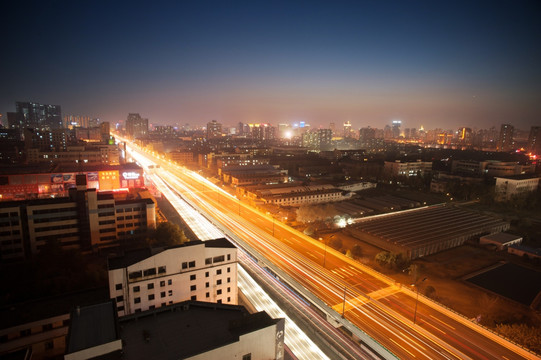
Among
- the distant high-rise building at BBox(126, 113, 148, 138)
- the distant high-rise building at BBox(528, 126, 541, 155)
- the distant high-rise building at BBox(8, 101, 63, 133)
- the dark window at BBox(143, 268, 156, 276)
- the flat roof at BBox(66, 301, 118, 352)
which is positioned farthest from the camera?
the distant high-rise building at BBox(126, 113, 148, 138)

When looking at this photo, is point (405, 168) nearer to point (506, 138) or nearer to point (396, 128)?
point (506, 138)

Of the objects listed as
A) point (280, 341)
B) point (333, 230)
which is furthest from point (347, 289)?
point (333, 230)

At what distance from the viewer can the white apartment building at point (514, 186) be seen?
32.1 meters

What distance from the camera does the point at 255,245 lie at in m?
Answer: 16.5

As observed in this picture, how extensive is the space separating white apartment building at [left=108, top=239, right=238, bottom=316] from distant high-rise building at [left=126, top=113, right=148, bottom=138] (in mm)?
98309

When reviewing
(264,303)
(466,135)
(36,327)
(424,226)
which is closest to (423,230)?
(424,226)

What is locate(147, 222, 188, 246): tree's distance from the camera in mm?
16531

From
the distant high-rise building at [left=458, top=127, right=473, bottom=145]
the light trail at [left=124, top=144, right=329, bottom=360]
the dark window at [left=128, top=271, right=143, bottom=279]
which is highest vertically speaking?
the distant high-rise building at [left=458, top=127, right=473, bottom=145]

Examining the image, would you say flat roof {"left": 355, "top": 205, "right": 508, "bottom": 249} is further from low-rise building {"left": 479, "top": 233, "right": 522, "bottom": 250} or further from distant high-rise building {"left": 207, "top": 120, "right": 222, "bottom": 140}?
distant high-rise building {"left": 207, "top": 120, "right": 222, "bottom": 140}

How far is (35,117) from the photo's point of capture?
72.6m

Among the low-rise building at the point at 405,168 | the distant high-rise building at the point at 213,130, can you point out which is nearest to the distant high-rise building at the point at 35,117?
the distant high-rise building at the point at 213,130

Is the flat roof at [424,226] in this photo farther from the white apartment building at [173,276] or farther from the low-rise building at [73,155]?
the low-rise building at [73,155]

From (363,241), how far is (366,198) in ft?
39.3

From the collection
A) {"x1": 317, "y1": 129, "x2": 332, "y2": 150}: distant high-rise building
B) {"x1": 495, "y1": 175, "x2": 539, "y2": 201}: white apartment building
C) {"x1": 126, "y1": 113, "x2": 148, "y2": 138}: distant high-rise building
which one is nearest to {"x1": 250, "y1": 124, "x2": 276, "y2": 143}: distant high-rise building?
{"x1": 317, "y1": 129, "x2": 332, "y2": 150}: distant high-rise building
